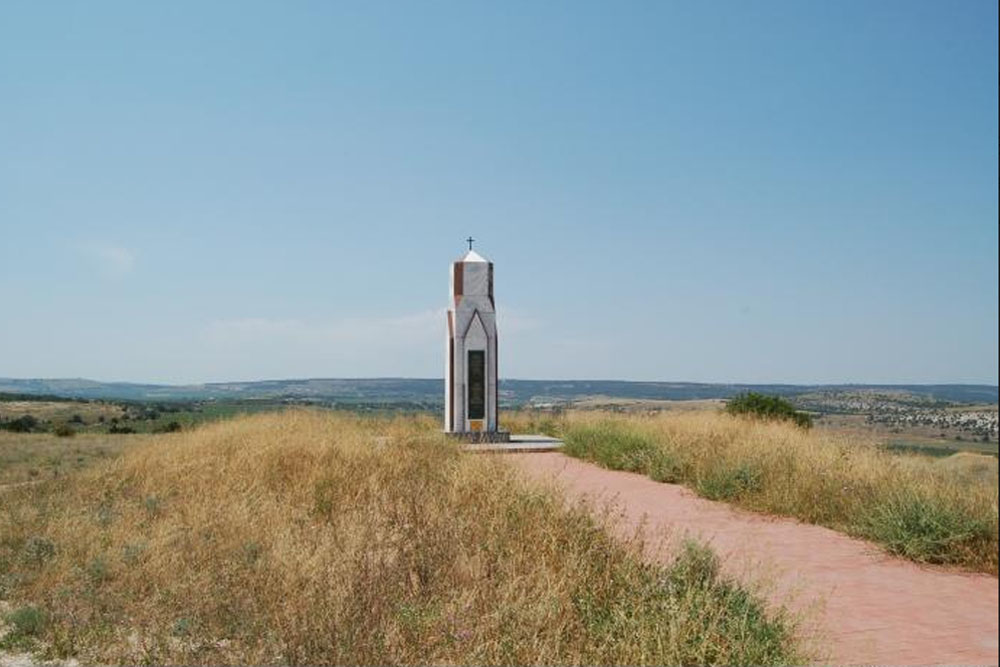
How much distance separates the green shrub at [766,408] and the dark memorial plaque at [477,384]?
619cm

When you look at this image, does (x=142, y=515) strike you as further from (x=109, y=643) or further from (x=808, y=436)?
(x=808, y=436)

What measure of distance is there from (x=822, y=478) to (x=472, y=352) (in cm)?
1166

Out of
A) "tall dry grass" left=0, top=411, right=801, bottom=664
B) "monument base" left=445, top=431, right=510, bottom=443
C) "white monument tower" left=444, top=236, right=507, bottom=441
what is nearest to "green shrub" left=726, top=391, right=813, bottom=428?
"monument base" left=445, top=431, right=510, bottom=443

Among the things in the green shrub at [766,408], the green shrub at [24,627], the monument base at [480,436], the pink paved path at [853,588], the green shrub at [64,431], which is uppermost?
the green shrub at [766,408]

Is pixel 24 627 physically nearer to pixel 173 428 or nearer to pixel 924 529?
pixel 924 529

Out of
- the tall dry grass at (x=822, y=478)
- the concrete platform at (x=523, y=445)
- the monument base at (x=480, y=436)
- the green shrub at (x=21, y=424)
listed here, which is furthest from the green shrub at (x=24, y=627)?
the green shrub at (x=21, y=424)

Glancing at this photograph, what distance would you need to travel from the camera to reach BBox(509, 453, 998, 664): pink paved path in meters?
4.42

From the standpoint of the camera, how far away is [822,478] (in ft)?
30.2

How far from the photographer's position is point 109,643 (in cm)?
473

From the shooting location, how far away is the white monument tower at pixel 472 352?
19.6m

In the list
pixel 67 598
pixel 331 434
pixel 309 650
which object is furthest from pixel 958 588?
pixel 331 434

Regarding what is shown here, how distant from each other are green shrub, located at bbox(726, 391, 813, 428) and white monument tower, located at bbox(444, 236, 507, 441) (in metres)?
6.00

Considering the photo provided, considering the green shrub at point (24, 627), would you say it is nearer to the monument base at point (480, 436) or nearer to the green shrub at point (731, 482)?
the green shrub at point (731, 482)

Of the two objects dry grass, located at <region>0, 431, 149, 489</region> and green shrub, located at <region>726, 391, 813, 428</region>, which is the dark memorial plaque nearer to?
green shrub, located at <region>726, 391, 813, 428</region>
